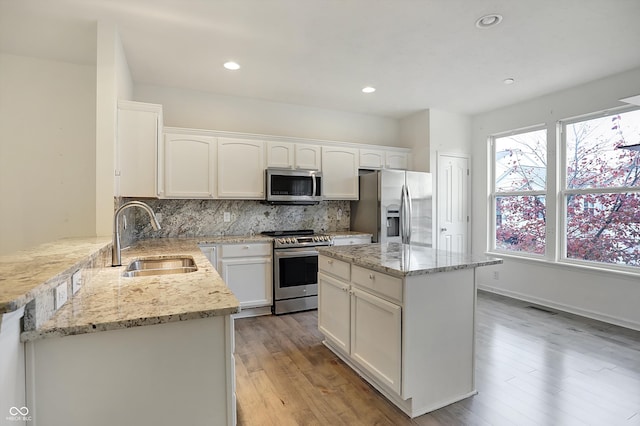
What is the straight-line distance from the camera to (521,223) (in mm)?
4500

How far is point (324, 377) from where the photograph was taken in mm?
2416

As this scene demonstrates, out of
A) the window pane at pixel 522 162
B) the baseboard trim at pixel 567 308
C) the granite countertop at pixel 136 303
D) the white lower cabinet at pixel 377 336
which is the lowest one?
the baseboard trim at pixel 567 308

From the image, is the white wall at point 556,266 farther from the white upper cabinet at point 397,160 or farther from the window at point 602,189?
the white upper cabinet at point 397,160

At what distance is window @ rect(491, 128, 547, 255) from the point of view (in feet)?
14.0

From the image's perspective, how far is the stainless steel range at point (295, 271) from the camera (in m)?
3.81

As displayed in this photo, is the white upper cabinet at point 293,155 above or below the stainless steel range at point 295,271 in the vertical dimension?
above

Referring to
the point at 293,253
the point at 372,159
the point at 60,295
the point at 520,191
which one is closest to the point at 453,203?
the point at 520,191

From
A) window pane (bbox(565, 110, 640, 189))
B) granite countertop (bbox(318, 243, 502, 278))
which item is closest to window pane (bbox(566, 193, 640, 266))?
window pane (bbox(565, 110, 640, 189))

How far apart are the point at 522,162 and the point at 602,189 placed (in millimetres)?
1020

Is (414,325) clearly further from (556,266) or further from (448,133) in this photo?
(448,133)

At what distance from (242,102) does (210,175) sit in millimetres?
1129

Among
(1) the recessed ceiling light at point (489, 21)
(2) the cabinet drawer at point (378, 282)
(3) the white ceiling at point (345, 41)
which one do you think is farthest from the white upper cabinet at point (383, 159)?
(2) the cabinet drawer at point (378, 282)

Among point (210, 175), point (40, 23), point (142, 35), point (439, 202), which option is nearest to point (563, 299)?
point (439, 202)

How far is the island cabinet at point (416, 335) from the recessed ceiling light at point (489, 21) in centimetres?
184
